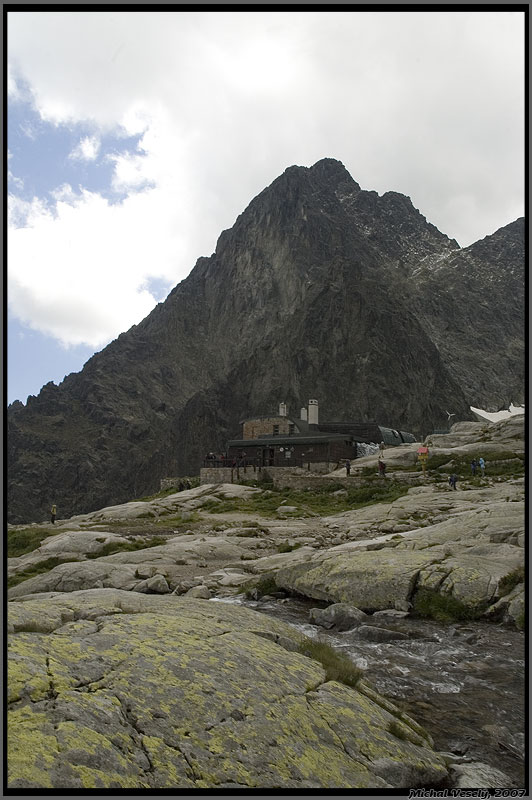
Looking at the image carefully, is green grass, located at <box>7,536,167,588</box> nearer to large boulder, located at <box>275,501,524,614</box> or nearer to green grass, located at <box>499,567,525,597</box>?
large boulder, located at <box>275,501,524,614</box>

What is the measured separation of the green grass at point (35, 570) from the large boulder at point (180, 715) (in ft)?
51.0

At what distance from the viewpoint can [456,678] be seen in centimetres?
985

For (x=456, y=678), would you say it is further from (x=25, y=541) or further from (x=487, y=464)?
(x=487, y=464)

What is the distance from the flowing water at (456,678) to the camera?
A: 7332 mm

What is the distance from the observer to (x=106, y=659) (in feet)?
18.1

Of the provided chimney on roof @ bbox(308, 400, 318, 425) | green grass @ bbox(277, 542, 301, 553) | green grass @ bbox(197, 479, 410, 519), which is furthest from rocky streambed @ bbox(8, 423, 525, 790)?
chimney on roof @ bbox(308, 400, 318, 425)

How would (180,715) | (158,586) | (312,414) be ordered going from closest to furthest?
(180,715), (158,586), (312,414)

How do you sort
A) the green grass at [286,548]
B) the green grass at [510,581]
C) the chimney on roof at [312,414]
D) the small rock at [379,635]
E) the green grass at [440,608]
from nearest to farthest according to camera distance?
the small rock at [379,635] < the green grass at [440,608] < the green grass at [510,581] < the green grass at [286,548] < the chimney on roof at [312,414]

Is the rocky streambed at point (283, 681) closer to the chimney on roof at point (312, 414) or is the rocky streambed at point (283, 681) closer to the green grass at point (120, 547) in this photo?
the green grass at point (120, 547)

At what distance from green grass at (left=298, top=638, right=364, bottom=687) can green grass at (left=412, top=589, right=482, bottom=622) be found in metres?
6.35

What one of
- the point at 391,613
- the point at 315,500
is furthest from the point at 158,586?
the point at 315,500

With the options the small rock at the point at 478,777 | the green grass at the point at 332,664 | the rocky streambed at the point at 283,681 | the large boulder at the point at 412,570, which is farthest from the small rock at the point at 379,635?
the small rock at the point at 478,777

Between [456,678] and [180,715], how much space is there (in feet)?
23.8

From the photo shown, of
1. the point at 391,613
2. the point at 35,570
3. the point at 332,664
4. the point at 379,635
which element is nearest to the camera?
the point at 332,664
